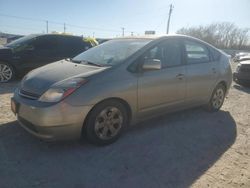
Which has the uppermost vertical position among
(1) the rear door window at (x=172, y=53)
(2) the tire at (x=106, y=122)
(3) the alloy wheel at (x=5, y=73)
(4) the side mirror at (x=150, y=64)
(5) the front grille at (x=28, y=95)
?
(1) the rear door window at (x=172, y=53)

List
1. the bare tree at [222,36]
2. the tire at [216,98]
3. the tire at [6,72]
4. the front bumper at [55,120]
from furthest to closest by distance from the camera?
the bare tree at [222,36] < the tire at [6,72] < the tire at [216,98] < the front bumper at [55,120]

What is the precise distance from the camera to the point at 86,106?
3391 mm

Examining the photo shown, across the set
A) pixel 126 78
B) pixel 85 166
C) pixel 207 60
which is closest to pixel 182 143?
pixel 126 78

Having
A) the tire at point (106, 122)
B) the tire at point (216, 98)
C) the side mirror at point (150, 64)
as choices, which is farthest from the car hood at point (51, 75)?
the tire at point (216, 98)

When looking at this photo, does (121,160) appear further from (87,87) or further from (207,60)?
(207,60)

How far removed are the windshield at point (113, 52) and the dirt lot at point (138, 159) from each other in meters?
1.24

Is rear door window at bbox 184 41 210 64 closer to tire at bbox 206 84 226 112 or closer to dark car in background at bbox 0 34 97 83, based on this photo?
tire at bbox 206 84 226 112

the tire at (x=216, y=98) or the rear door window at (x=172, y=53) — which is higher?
the rear door window at (x=172, y=53)

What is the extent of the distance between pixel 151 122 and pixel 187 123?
0.72m

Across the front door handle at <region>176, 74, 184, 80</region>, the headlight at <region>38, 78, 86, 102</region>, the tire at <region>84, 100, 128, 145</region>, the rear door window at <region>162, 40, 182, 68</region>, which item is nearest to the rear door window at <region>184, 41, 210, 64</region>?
the rear door window at <region>162, 40, 182, 68</region>

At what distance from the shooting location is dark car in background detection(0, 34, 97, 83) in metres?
7.79

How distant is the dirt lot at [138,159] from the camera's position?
2.97m

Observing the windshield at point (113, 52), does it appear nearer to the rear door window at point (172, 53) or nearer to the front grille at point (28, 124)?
the rear door window at point (172, 53)

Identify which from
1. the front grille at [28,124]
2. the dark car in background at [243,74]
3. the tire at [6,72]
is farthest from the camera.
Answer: the dark car in background at [243,74]
